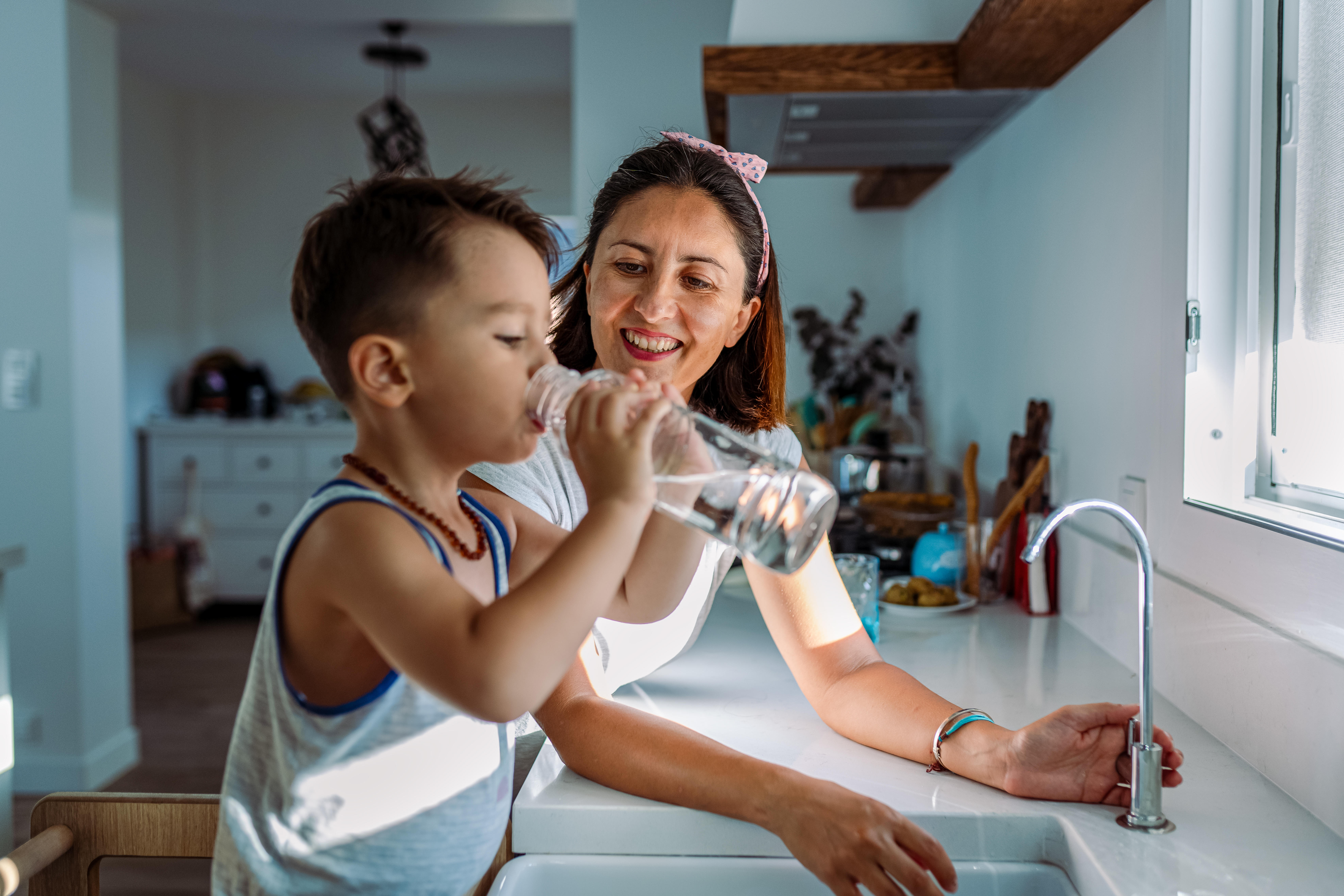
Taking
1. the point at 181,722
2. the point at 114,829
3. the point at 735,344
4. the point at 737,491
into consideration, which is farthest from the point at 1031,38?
the point at 181,722

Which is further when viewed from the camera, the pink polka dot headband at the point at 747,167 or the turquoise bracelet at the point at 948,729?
the pink polka dot headband at the point at 747,167

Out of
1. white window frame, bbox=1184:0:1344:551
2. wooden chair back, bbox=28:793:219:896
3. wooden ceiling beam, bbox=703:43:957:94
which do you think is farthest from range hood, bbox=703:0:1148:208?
wooden chair back, bbox=28:793:219:896

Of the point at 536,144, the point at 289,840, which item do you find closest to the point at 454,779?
the point at 289,840

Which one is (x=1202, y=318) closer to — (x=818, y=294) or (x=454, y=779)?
(x=454, y=779)

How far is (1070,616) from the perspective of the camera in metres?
1.63

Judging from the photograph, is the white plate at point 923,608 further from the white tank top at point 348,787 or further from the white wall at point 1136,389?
the white tank top at point 348,787

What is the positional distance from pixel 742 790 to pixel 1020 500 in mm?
1066

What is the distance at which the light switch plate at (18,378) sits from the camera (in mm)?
2812

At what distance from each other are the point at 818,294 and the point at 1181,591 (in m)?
2.31

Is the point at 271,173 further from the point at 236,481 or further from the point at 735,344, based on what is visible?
the point at 735,344

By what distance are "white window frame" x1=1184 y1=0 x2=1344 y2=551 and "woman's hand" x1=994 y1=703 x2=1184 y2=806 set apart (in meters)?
0.35

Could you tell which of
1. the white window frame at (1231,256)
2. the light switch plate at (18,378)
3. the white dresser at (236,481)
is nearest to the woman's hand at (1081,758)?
the white window frame at (1231,256)

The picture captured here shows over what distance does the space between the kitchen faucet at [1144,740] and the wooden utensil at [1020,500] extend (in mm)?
897

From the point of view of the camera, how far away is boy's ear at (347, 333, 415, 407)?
578mm
